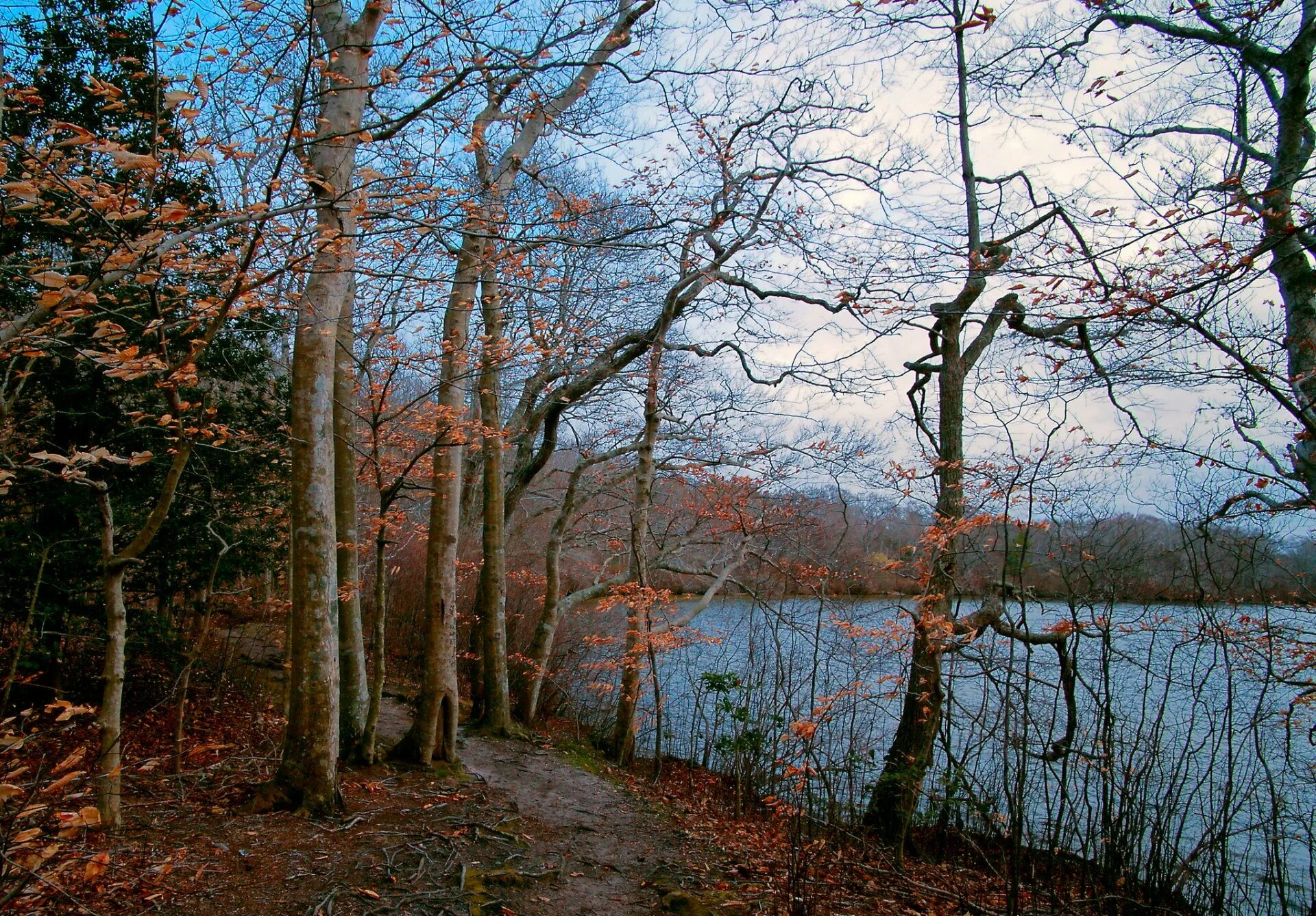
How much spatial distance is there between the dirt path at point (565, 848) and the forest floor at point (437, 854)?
0.02m

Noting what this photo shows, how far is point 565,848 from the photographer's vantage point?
5645 millimetres

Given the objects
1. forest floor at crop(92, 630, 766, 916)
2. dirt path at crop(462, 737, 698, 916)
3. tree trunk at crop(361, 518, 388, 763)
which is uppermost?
tree trunk at crop(361, 518, 388, 763)

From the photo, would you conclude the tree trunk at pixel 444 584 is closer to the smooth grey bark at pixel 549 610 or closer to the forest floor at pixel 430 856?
the forest floor at pixel 430 856

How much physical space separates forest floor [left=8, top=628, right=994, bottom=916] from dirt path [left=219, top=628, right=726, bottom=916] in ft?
0.06

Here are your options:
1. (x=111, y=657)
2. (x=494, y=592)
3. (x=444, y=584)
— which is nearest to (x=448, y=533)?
A: (x=444, y=584)

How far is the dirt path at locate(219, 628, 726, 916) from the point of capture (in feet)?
15.1

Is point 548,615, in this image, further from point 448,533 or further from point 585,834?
point 585,834

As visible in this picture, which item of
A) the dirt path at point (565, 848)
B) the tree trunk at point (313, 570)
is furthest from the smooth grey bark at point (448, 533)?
the tree trunk at point (313, 570)

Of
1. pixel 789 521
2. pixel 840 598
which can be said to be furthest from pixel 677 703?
pixel 840 598

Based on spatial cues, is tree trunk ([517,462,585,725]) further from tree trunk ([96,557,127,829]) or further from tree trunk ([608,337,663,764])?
tree trunk ([96,557,127,829])

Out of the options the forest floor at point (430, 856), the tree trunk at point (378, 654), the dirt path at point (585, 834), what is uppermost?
the tree trunk at point (378, 654)

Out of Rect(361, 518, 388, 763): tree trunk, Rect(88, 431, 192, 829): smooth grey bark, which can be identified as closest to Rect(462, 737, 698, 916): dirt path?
Rect(361, 518, 388, 763): tree trunk

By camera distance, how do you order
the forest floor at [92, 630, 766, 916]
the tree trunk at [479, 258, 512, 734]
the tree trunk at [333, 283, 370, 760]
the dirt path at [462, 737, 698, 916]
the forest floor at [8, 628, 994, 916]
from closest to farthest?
the forest floor at [8, 628, 994, 916] < the forest floor at [92, 630, 766, 916] < the dirt path at [462, 737, 698, 916] < the tree trunk at [333, 283, 370, 760] < the tree trunk at [479, 258, 512, 734]

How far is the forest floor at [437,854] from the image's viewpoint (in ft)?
12.4
